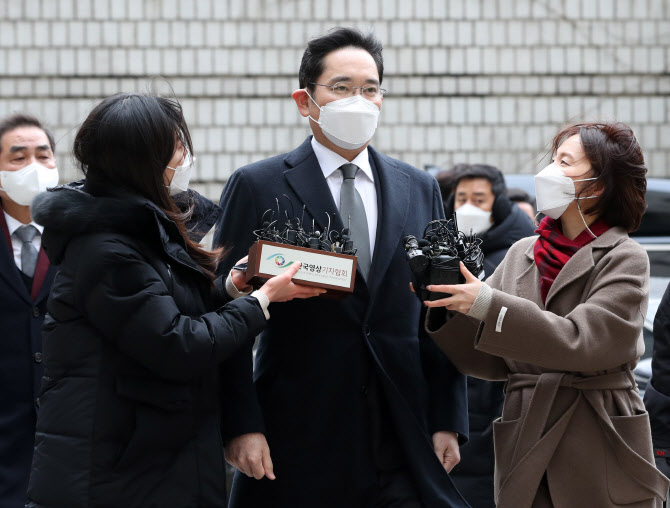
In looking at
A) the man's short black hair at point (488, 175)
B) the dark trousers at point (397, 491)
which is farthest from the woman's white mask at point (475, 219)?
the dark trousers at point (397, 491)

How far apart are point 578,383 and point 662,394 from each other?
3.59 feet

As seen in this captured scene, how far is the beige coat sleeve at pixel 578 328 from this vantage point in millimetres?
3156

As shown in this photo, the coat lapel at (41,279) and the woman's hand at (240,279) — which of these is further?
the coat lapel at (41,279)

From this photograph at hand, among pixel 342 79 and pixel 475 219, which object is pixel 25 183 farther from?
pixel 475 219

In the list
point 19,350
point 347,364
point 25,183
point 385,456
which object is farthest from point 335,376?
point 25,183

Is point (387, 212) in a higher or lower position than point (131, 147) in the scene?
lower

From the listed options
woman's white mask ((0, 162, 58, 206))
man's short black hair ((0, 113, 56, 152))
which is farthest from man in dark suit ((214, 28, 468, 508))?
man's short black hair ((0, 113, 56, 152))

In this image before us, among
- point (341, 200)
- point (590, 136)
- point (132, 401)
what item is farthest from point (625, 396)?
point (132, 401)

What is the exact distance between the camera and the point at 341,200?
12.0 feet

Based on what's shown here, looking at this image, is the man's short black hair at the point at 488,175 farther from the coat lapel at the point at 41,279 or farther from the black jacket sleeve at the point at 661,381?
the coat lapel at the point at 41,279

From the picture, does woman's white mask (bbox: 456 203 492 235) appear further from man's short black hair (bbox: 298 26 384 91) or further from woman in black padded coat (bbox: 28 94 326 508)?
woman in black padded coat (bbox: 28 94 326 508)

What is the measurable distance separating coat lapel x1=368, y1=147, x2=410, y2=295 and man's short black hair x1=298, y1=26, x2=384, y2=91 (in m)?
0.33

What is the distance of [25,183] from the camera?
4.75m

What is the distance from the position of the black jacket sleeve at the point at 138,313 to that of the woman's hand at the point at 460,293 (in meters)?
0.68
